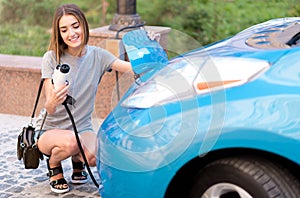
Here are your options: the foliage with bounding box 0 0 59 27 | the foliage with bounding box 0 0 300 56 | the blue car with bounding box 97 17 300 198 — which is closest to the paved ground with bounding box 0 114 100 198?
the blue car with bounding box 97 17 300 198

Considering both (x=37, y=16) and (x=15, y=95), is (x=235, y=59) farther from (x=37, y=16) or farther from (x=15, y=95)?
(x=37, y=16)

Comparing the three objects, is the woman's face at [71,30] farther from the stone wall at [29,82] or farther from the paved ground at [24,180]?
the stone wall at [29,82]

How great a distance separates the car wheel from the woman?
1352 millimetres

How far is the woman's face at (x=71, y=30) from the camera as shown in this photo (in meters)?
3.94

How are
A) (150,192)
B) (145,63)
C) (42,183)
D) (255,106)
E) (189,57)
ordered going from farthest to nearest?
1. (42,183)
2. (145,63)
3. (189,57)
4. (150,192)
5. (255,106)

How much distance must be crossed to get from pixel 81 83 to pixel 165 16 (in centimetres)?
515

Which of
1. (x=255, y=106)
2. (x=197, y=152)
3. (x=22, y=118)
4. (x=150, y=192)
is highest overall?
(x=255, y=106)

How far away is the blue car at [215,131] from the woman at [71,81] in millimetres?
917

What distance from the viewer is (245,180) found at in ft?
8.94

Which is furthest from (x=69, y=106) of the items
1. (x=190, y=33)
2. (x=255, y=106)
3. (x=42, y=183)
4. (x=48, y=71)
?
(x=190, y=33)

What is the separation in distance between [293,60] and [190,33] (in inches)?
Result: 224

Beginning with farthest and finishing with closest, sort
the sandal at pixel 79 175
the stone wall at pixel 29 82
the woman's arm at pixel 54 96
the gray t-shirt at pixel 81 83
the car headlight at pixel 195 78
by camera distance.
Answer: the stone wall at pixel 29 82, the sandal at pixel 79 175, the gray t-shirt at pixel 81 83, the woman's arm at pixel 54 96, the car headlight at pixel 195 78

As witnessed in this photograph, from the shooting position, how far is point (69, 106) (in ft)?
13.4

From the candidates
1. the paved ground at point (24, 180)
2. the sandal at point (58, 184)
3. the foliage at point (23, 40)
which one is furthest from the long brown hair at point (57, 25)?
the foliage at point (23, 40)
